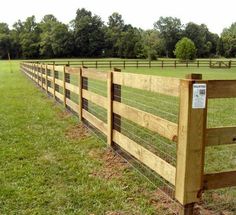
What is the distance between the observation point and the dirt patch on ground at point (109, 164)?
4678mm

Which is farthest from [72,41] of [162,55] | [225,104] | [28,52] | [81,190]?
[81,190]

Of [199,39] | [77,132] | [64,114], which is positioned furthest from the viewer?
[199,39]

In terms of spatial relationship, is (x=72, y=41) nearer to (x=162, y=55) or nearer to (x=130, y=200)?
(x=162, y=55)

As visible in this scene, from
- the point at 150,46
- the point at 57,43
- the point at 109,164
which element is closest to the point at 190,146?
the point at 109,164

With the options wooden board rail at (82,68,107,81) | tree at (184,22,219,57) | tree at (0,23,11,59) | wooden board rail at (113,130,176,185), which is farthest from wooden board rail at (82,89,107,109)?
tree at (184,22,219,57)

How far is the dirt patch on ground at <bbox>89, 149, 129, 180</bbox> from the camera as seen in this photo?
184 inches

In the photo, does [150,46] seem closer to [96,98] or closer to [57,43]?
[57,43]

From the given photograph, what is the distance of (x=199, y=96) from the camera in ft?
10.2

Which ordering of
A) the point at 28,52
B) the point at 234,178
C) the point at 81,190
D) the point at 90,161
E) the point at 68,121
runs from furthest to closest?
the point at 28,52 → the point at 68,121 → the point at 90,161 → the point at 81,190 → the point at 234,178

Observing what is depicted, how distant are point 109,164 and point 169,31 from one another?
103156 millimetres

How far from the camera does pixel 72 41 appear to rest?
96.4m

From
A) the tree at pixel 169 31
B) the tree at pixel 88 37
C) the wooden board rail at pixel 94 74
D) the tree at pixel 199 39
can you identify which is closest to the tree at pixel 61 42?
the tree at pixel 88 37

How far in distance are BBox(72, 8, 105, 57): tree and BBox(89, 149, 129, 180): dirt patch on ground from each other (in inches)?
3635

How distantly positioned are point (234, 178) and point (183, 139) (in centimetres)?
69
